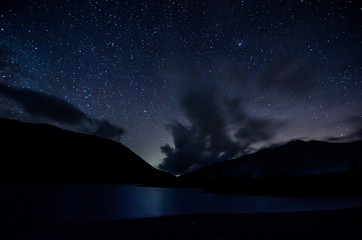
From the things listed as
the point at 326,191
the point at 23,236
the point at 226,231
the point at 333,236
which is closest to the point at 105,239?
the point at 23,236

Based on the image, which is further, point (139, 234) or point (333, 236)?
point (139, 234)

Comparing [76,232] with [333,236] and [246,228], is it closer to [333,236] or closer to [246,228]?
[246,228]

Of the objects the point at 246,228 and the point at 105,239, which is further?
the point at 246,228

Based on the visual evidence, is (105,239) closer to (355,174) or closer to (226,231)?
(226,231)

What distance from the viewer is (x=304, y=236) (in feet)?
30.4

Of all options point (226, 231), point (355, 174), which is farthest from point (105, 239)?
point (355, 174)

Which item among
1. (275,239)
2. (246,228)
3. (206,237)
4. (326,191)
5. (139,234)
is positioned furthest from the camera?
(326,191)

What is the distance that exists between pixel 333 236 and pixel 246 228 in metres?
4.06

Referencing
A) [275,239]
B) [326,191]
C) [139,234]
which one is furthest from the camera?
[326,191]

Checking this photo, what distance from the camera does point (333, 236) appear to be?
900 centimetres

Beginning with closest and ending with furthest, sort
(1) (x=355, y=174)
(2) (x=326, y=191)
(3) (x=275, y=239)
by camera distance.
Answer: (3) (x=275, y=239) → (2) (x=326, y=191) → (1) (x=355, y=174)

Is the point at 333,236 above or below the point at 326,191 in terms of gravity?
A: above

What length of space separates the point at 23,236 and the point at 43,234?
95 cm

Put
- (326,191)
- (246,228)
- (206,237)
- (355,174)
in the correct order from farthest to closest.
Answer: (355,174), (326,191), (246,228), (206,237)
